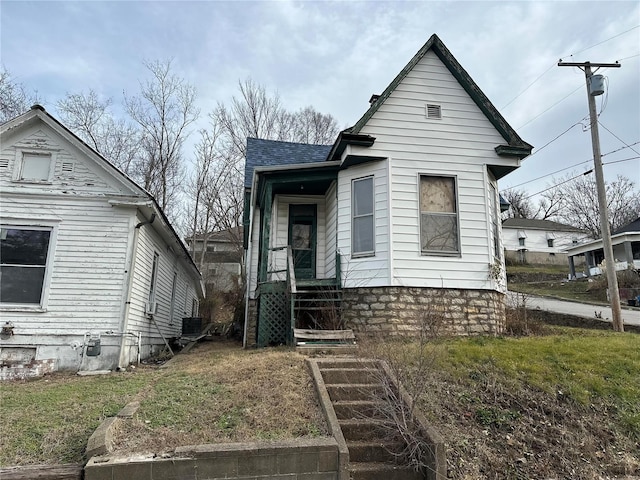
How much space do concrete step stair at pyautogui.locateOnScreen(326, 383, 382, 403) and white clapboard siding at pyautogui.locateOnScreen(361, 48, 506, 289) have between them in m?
3.73

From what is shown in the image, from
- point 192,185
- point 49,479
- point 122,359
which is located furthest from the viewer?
point 192,185

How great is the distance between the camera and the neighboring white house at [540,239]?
45.3 m

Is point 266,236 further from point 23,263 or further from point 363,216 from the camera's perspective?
point 23,263

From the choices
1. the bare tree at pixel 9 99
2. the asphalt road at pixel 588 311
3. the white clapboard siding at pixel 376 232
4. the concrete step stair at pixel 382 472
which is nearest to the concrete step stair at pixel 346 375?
the concrete step stair at pixel 382 472

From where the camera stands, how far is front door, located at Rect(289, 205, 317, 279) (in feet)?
37.6

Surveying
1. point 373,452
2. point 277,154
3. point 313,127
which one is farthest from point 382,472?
point 313,127

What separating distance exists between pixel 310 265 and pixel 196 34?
714cm

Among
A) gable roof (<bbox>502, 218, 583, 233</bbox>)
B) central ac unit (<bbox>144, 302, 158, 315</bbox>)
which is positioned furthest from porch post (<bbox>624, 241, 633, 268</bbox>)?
central ac unit (<bbox>144, 302, 158, 315</bbox>)

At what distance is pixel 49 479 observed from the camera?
3562mm

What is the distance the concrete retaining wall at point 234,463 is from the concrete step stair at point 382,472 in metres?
0.31

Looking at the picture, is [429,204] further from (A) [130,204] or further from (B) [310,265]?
(A) [130,204]

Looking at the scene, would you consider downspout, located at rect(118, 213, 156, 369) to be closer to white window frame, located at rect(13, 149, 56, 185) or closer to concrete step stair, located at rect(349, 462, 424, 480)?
white window frame, located at rect(13, 149, 56, 185)

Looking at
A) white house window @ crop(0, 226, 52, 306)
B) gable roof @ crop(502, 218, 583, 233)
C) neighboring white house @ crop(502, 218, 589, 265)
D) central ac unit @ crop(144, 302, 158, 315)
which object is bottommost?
central ac unit @ crop(144, 302, 158, 315)

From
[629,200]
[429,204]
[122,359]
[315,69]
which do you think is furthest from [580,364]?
[629,200]
